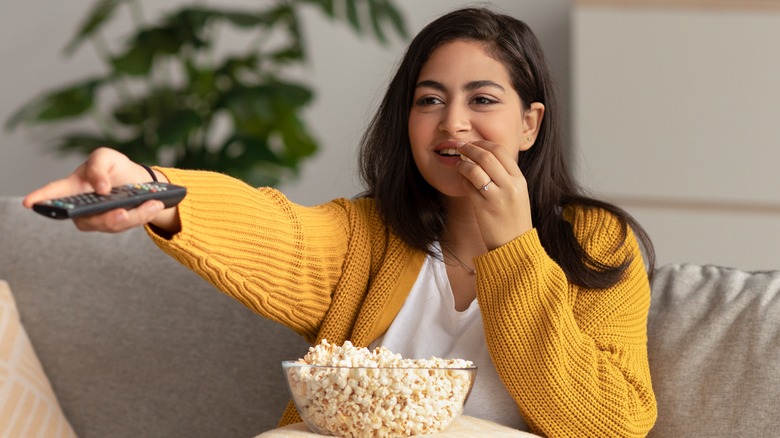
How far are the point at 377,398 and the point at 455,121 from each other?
470 millimetres

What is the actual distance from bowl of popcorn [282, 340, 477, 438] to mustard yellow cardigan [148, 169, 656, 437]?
0.66 feet

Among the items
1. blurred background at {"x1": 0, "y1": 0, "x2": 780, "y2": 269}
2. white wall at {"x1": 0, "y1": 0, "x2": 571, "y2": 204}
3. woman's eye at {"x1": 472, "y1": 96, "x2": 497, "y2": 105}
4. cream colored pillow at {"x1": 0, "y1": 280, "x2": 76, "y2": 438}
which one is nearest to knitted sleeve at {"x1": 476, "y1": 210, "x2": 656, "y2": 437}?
woman's eye at {"x1": 472, "y1": 96, "x2": 497, "y2": 105}

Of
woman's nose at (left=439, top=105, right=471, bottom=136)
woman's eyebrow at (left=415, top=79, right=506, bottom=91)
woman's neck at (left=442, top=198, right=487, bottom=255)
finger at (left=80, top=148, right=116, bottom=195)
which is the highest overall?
woman's eyebrow at (left=415, top=79, right=506, bottom=91)

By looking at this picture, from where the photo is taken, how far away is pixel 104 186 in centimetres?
91

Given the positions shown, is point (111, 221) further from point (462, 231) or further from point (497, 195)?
point (462, 231)

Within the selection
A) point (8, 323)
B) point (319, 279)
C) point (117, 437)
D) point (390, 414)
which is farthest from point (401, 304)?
point (8, 323)

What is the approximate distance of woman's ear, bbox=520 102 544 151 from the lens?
1391mm

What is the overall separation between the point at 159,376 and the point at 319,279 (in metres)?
0.42

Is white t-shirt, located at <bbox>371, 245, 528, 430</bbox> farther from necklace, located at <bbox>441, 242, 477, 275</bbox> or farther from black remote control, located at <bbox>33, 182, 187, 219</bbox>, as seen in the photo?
black remote control, located at <bbox>33, 182, 187, 219</bbox>

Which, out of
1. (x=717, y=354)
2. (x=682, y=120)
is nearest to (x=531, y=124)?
(x=717, y=354)

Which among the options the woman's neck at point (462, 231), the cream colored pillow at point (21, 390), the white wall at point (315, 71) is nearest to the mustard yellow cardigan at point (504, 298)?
the woman's neck at point (462, 231)

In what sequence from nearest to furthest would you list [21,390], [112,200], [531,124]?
1. [112,200]
2. [531,124]
3. [21,390]

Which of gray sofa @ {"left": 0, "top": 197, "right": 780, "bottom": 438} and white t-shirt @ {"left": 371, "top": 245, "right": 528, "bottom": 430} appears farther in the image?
gray sofa @ {"left": 0, "top": 197, "right": 780, "bottom": 438}

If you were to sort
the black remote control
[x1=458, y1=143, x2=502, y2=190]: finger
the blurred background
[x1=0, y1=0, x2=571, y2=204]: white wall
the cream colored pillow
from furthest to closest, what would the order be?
[x1=0, y1=0, x2=571, y2=204]: white wall → the blurred background → the cream colored pillow → [x1=458, y1=143, x2=502, y2=190]: finger → the black remote control
